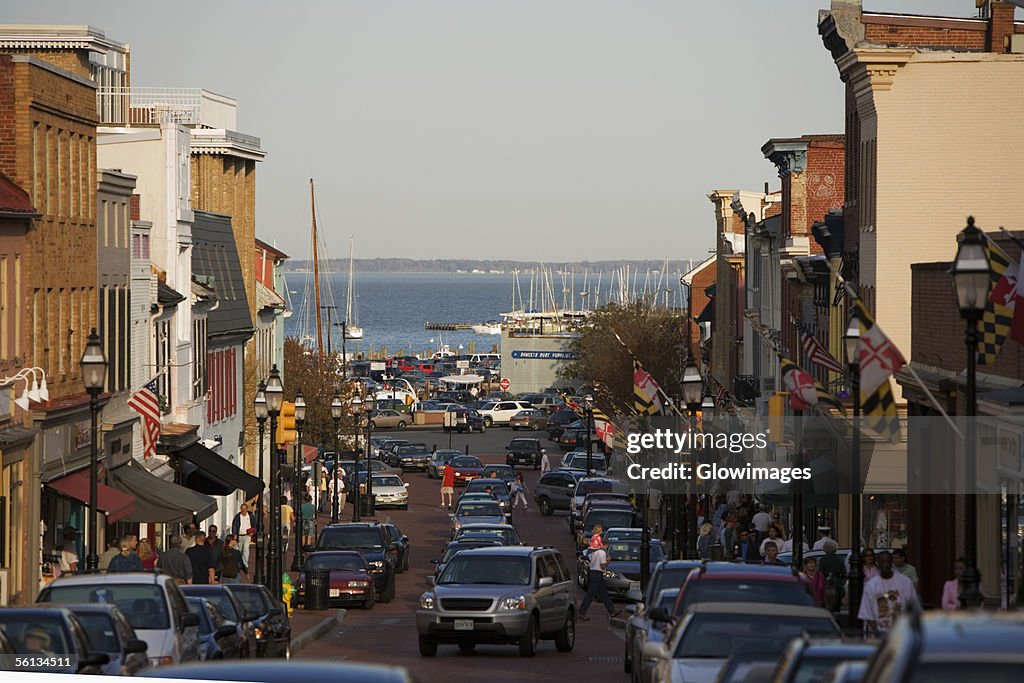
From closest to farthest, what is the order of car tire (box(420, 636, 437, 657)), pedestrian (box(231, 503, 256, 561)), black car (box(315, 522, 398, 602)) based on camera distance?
car tire (box(420, 636, 437, 657)), black car (box(315, 522, 398, 602)), pedestrian (box(231, 503, 256, 561))

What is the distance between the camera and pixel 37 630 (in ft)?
50.3

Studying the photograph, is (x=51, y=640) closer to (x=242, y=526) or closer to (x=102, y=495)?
(x=102, y=495)

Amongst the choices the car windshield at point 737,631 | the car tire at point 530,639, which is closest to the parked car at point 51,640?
the car windshield at point 737,631

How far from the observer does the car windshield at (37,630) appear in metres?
15.2

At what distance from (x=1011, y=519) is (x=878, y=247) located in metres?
14.3

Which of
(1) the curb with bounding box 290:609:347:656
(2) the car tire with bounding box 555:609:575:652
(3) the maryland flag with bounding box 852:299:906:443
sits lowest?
(1) the curb with bounding box 290:609:347:656

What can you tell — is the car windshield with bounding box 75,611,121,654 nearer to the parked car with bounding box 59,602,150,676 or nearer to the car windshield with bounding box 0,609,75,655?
the parked car with bounding box 59,602,150,676

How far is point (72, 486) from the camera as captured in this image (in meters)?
36.4

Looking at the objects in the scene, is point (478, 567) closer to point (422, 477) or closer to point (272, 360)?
point (272, 360)

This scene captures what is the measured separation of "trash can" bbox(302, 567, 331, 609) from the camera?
37.5 metres

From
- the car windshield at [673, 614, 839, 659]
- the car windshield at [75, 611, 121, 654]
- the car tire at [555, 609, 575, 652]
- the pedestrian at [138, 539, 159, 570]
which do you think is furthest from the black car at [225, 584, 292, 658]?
the car windshield at [673, 614, 839, 659]

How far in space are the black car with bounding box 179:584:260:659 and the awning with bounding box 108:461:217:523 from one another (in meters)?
14.5

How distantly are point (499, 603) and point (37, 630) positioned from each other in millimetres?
12690

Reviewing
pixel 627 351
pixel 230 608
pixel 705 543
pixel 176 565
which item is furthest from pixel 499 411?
pixel 230 608
